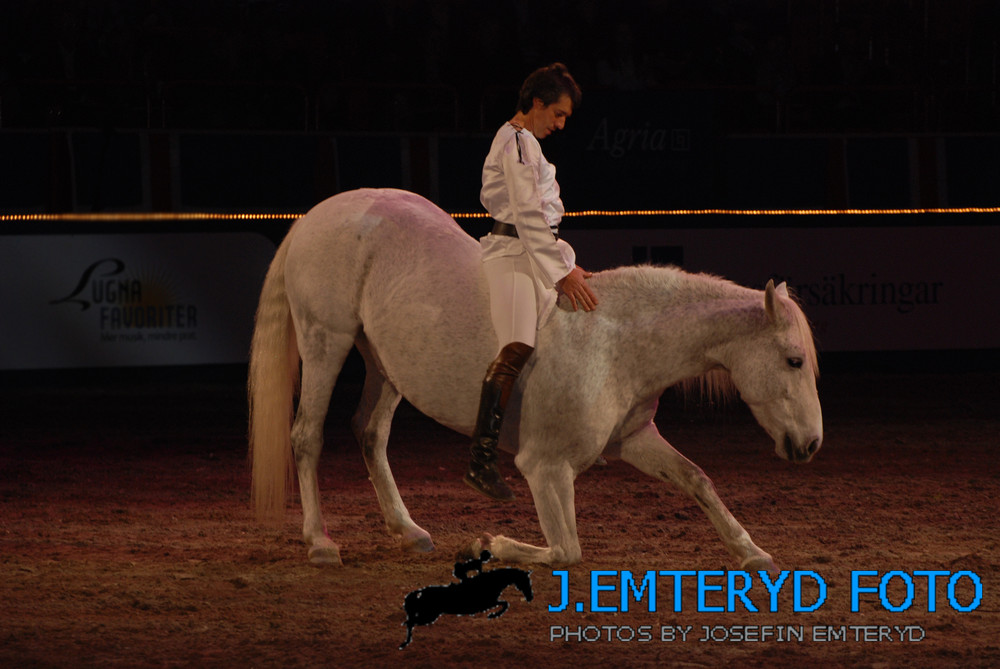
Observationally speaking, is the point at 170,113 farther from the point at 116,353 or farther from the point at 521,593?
the point at 521,593

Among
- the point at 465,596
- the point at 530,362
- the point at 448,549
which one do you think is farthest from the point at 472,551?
the point at 530,362

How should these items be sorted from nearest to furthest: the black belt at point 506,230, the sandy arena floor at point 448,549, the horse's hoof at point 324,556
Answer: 1. the sandy arena floor at point 448,549
2. the black belt at point 506,230
3. the horse's hoof at point 324,556

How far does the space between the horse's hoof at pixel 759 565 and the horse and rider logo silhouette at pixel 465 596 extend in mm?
1004

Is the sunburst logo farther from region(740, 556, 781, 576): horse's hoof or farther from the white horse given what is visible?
region(740, 556, 781, 576): horse's hoof

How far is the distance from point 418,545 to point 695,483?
1388 mm

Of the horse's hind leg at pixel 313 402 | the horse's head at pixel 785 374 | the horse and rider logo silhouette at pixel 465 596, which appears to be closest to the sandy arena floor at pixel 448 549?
the horse and rider logo silhouette at pixel 465 596

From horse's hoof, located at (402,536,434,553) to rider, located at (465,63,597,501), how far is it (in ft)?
2.84

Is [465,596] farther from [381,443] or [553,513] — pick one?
[381,443]

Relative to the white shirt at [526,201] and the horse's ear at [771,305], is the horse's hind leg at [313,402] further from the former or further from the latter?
the horse's ear at [771,305]

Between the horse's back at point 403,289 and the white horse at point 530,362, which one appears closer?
the white horse at point 530,362

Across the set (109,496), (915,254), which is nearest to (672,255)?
(915,254)

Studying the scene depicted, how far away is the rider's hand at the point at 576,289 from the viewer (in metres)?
5.30

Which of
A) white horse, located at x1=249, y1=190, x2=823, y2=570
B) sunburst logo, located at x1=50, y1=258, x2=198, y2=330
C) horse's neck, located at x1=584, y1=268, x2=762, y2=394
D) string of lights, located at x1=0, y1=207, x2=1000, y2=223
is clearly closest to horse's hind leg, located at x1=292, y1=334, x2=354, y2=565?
white horse, located at x1=249, y1=190, x2=823, y2=570

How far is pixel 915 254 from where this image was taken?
12766 mm
